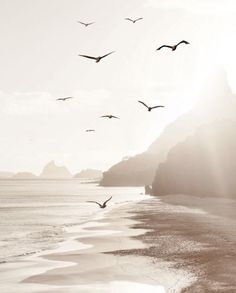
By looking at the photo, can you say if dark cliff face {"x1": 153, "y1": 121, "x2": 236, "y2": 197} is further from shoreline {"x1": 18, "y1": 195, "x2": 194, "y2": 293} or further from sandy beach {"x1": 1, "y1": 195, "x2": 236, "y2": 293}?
shoreline {"x1": 18, "y1": 195, "x2": 194, "y2": 293}

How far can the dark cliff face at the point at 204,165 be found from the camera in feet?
372

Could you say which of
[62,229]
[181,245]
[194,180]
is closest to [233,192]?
[194,180]

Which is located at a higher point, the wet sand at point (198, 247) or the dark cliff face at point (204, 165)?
the dark cliff face at point (204, 165)

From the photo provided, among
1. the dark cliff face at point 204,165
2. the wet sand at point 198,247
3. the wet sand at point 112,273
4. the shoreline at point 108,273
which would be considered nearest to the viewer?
the wet sand at point 112,273

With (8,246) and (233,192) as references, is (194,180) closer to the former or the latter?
(233,192)

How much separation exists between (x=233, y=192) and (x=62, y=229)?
6058 cm

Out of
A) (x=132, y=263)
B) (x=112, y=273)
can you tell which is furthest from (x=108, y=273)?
(x=132, y=263)

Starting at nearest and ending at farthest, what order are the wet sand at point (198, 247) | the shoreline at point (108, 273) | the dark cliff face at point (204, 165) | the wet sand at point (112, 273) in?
the wet sand at point (112, 273), the shoreline at point (108, 273), the wet sand at point (198, 247), the dark cliff face at point (204, 165)

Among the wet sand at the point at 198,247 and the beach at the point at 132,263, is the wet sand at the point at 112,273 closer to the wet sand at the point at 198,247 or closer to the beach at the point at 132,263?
the beach at the point at 132,263

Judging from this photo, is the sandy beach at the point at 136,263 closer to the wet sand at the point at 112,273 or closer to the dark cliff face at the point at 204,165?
the wet sand at the point at 112,273

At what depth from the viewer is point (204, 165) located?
120 metres

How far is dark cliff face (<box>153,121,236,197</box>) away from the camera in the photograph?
113481 millimetres

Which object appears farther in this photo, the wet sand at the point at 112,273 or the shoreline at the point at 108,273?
the shoreline at the point at 108,273

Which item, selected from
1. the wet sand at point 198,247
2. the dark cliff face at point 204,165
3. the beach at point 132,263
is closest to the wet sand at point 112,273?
the beach at point 132,263
